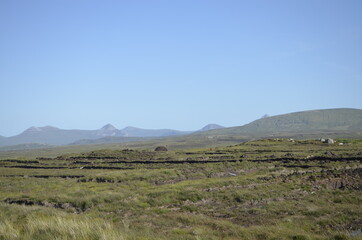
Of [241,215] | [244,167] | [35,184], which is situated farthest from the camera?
[244,167]

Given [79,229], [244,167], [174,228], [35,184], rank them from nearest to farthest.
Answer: [79,229] < [174,228] < [35,184] < [244,167]

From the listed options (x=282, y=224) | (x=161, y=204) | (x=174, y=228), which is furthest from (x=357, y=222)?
(x=161, y=204)

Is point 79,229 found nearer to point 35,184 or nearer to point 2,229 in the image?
point 2,229

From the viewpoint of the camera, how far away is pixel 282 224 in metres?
16.8

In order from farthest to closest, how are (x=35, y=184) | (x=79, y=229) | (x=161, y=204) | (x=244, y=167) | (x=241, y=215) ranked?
(x=244, y=167), (x=35, y=184), (x=161, y=204), (x=241, y=215), (x=79, y=229)

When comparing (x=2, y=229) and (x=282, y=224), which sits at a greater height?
(x=2, y=229)

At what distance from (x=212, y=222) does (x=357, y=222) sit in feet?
24.5

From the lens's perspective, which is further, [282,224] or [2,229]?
[282,224]

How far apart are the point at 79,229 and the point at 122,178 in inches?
1023

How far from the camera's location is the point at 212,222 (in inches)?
688

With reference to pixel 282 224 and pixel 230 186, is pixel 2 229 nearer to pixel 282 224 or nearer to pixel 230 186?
pixel 282 224

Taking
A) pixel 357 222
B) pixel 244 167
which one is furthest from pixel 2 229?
pixel 244 167

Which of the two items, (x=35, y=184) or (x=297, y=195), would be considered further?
(x=35, y=184)

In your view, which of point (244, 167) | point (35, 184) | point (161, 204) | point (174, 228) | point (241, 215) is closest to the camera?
point (174, 228)
